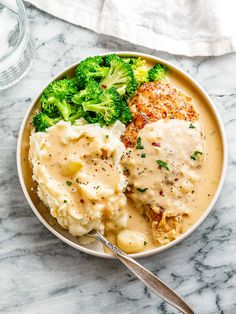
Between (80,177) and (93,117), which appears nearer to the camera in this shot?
(80,177)

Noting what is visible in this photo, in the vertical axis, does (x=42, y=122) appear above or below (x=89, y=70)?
below

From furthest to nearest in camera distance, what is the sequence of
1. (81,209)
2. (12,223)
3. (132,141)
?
(12,223)
(132,141)
(81,209)

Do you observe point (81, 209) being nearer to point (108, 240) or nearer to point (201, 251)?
point (108, 240)

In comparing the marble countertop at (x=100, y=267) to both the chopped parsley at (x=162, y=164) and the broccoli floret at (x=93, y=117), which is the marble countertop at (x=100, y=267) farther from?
the broccoli floret at (x=93, y=117)

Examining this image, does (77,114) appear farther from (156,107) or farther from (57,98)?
(156,107)

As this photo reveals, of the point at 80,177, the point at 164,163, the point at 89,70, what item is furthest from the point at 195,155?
the point at 89,70

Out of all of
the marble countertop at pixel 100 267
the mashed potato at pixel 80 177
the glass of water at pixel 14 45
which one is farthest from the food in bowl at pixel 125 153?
the glass of water at pixel 14 45

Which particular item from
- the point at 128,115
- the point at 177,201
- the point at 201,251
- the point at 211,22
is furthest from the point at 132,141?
the point at 211,22

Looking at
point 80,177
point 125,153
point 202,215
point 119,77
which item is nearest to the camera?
point 80,177
